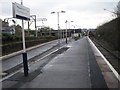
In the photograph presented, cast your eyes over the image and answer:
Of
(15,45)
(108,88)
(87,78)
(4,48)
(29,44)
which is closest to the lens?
(108,88)

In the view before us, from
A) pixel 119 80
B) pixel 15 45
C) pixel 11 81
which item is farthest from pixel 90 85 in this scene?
pixel 15 45

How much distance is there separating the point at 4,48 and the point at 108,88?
1189 centimetres

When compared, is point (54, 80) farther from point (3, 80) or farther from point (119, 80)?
point (119, 80)

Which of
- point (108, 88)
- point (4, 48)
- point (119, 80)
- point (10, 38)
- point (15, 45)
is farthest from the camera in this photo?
point (10, 38)

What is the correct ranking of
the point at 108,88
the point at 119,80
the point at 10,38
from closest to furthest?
the point at 108,88 → the point at 119,80 → the point at 10,38

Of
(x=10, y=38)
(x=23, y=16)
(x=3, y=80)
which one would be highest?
(x=23, y=16)

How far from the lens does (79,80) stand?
651 cm

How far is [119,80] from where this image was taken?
6.35m

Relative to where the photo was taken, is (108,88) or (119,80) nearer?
(108,88)

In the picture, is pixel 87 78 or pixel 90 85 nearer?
pixel 90 85

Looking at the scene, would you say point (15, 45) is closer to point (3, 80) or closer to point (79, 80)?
point (3, 80)

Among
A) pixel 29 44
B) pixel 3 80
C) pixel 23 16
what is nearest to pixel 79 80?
pixel 3 80

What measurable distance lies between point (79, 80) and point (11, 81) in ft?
9.81

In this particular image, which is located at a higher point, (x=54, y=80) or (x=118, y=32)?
(x=118, y=32)
